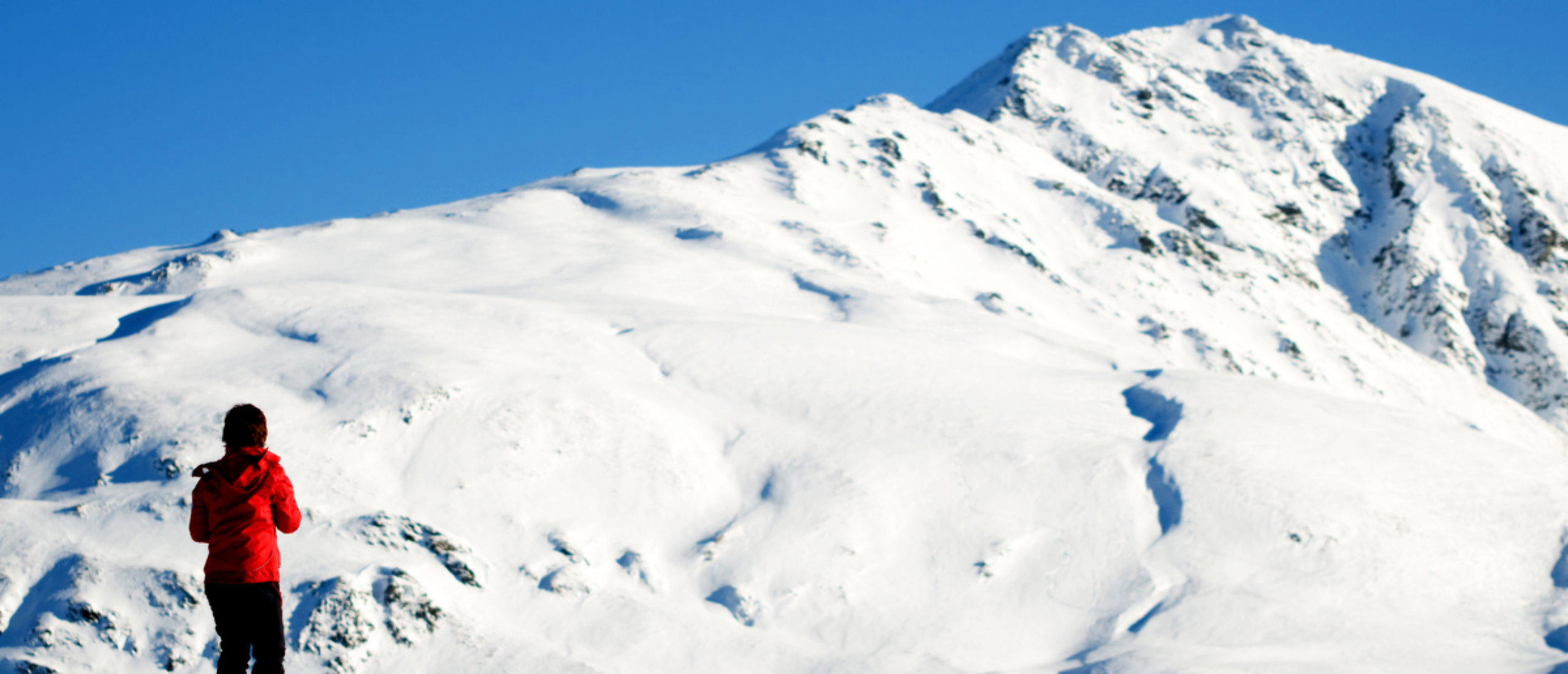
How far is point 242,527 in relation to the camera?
232 inches

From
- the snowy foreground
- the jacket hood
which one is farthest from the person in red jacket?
the snowy foreground

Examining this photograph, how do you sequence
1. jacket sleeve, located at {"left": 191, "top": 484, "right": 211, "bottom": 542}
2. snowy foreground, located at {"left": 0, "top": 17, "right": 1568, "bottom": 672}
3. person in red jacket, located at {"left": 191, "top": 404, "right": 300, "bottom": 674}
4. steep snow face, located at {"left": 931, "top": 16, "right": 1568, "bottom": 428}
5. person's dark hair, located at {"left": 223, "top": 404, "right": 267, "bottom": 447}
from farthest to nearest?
steep snow face, located at {"left": 931, "top": 16, "right": 1568, "bottom": 428}
snowy foreground, located at {"left": 0, "top": 17, "right": 1568, "bottom": 672}
jacket sleeve, located at {"left": 191, "top": 484, "right": 211, "bottom": 542}
person in red jacket, located at {"left": 191, "top": 404, "right": 300, "bottom": 674}
person's dark hair, located at {"left": 223, "top": 404, "right": 267, "bottom": 447}

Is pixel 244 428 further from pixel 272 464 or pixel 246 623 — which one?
pixel 246 623

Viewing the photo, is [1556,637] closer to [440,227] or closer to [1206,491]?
[1206,491]

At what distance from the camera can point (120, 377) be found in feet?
44.4

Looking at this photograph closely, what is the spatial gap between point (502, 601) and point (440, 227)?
Result: 17984 mm

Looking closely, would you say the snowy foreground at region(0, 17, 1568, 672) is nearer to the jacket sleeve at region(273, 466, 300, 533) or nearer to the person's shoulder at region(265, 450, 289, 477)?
the jacket sleeve at region(273, 466, 300, 533)

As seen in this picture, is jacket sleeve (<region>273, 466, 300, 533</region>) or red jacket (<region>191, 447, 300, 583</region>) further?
jacket sleeve (<region>273, 466, 300, 533</region>)

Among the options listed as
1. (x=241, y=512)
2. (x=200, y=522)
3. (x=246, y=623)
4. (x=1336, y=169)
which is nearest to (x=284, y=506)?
(x=241, y=512)

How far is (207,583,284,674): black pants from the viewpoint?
5.99 m

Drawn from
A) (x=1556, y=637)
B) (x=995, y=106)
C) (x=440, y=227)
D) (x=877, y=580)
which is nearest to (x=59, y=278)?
(x=440, y=227)

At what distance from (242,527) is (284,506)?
9.2 inches

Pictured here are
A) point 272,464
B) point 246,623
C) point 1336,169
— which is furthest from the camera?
point 1336,169

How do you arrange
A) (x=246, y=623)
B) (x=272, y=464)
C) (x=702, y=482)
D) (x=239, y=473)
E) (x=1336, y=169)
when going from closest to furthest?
1. (x=239, y=473)
2. (x=272, y=464)
3. (x=246, y=623)
4. (x=702, y=482)
5. (x=1336, y=169)
